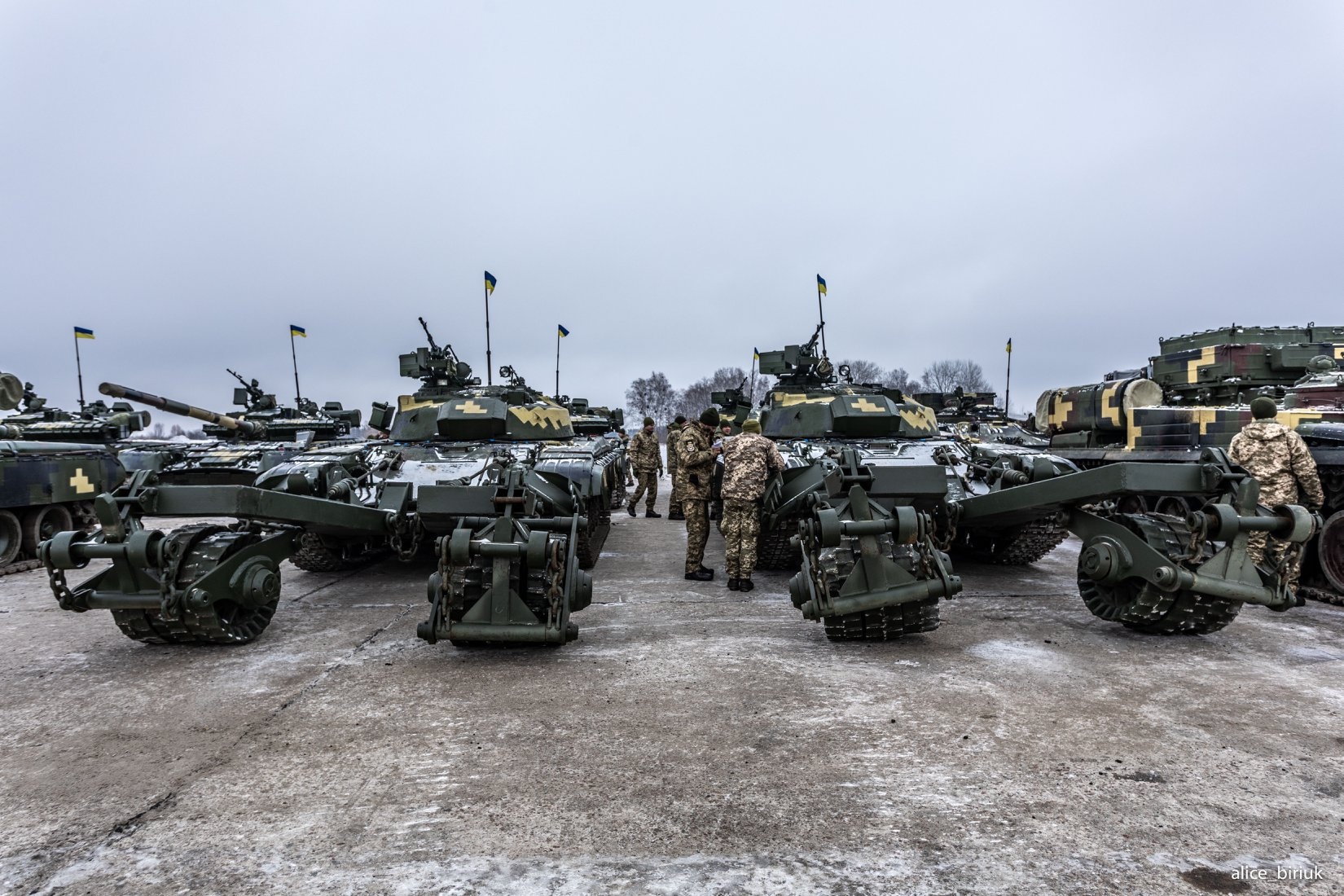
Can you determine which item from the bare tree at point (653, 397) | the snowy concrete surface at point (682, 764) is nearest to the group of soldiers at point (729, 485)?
the snowy concrete surface at point (682, 764)

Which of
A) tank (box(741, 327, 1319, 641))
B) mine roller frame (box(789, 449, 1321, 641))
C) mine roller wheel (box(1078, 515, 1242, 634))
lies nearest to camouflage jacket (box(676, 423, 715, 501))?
tank (box(741, 327, 1319, 641))

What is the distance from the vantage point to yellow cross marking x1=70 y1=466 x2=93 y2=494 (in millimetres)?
10602

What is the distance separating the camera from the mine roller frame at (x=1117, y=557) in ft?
16.1

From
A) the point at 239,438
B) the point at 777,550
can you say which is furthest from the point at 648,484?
the point at 239,438

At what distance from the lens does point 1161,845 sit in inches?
105

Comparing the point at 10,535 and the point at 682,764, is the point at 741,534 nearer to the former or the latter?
the point at 682,764

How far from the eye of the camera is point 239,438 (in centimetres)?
1587

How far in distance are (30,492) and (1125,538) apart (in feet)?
38.7

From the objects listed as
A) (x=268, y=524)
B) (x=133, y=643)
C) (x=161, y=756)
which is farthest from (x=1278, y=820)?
(x=133, y=643)

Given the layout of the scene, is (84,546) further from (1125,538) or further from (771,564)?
(1125,538)

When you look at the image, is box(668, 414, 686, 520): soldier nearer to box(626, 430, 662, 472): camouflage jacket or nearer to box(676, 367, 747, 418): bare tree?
box(626, 430, 662, 472): camouflage jacket

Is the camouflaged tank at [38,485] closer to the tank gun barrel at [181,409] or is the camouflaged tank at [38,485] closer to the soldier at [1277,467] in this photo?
the tank gun barrel at [181,409]

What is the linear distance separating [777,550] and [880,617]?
2.93m

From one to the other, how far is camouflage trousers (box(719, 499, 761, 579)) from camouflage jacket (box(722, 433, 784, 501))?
10cm
